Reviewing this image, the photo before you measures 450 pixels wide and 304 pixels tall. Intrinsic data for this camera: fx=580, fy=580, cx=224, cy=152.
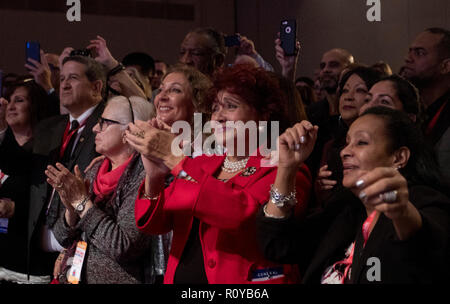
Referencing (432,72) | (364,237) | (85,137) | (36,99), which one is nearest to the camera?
(364,237)

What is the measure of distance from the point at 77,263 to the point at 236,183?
83 cm

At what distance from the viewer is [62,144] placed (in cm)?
302

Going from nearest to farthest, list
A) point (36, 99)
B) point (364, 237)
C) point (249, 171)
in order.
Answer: point (364, 237), point (249, 171), point (36, 99)

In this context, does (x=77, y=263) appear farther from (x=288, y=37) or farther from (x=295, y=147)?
(x=288, y=37)

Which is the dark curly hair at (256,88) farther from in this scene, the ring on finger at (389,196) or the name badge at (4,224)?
the name badge at (4,224)

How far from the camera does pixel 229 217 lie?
1.82 metres

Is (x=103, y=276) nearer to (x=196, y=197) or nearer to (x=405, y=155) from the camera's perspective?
(x=196, y=197)

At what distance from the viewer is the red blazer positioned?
5.98 feet

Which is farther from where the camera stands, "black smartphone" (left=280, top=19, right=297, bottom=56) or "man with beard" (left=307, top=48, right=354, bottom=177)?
"black smartphone" (left=280, top=19, right=297, bottom=56)

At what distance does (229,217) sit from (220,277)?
200 mm

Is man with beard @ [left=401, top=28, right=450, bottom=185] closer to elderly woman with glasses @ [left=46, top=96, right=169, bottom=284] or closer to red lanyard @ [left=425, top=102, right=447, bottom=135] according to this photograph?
red lanyard @ [left=425, top=102, right=447, bottom=135]

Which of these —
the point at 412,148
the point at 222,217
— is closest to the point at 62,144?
the point at 222,217

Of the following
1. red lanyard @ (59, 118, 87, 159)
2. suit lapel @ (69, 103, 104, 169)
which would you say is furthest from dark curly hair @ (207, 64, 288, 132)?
red lanyard @ (59, 118, 87, 159)

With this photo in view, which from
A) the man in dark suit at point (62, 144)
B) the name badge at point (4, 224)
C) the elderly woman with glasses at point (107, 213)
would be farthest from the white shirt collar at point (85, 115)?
the name badge at point (4, 224)
